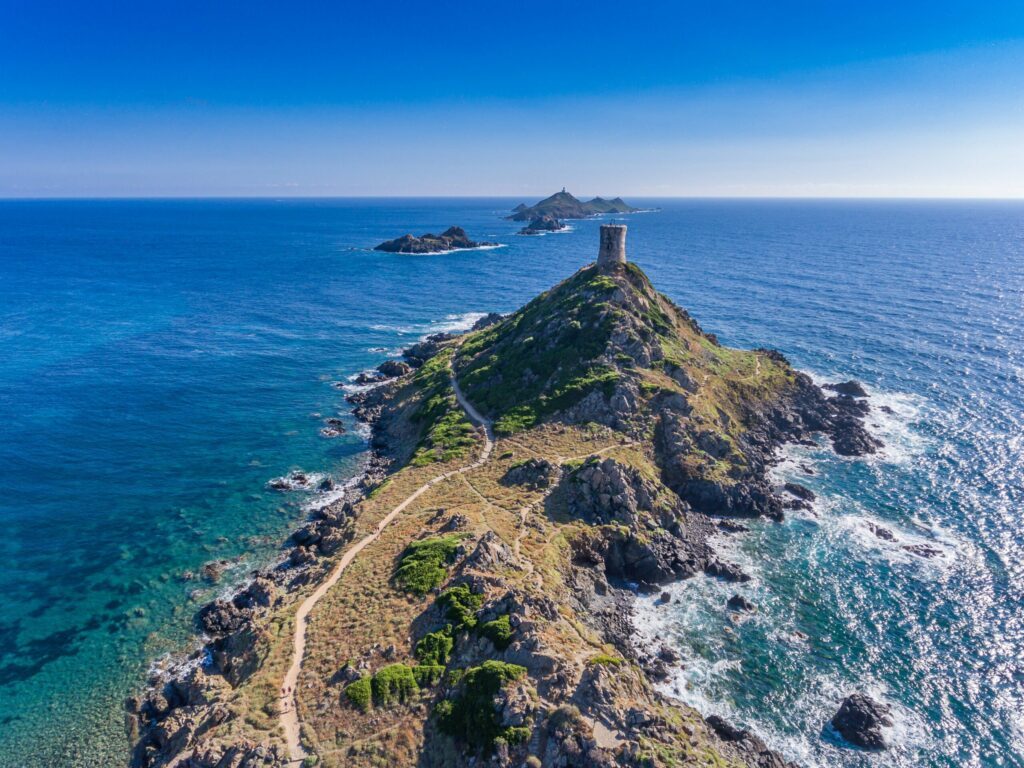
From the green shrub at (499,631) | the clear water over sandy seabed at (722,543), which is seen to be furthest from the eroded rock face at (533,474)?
the green shrub at (499,631)

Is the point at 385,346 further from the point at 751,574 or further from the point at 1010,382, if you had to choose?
the point at 1010,382

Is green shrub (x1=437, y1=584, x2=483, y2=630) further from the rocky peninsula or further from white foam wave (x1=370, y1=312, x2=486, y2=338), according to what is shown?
white foam wave (x1=370, y1=312, x2=486, y2=338)

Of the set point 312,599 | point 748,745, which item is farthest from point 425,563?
point 748,745

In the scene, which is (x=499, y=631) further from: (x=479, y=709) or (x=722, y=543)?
(x=722, y=543)

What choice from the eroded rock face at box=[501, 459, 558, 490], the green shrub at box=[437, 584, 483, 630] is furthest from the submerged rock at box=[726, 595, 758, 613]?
the green shrub at box=[437, 584, 483, 630]

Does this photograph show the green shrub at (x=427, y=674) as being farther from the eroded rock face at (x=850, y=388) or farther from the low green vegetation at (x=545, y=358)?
the eroded rock face at (x=850, y=388)

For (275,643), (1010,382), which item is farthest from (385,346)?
(1010,382)
